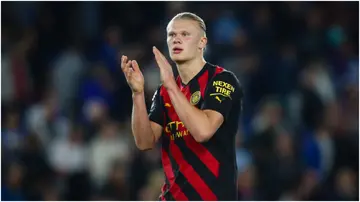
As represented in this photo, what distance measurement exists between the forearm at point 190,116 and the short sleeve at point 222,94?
0.20 meters

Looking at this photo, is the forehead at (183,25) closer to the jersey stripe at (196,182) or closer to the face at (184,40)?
the face at (184,40)

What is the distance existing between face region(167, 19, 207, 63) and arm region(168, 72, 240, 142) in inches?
10.0

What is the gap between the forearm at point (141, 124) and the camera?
668 centimetres

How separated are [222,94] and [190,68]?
32 centimetres

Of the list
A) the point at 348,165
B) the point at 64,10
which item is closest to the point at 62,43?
the point at 64,10

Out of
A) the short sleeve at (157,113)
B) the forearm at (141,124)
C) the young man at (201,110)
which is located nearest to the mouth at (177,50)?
the young man at (201,110)

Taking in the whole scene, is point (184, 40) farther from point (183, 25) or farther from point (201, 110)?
point (201, 110)

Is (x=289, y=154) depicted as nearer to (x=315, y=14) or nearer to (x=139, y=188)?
(x=139, y=188)

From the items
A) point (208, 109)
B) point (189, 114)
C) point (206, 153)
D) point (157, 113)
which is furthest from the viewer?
point (157, 113)

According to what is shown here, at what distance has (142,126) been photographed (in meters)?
6.79

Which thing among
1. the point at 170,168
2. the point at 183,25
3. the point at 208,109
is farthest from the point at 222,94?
the point at 170,168

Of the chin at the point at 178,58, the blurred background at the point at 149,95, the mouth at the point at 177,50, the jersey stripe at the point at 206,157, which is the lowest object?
the blurred background at the point at 149,95

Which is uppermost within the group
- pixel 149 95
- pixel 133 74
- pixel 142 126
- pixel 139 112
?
pixel 133 74

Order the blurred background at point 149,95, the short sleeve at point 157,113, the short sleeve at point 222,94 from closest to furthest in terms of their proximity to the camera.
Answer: the short sleeve at point 222,94
the short sleeve at point 157,113
the blurred background at point 149,95
